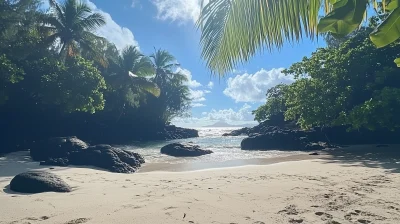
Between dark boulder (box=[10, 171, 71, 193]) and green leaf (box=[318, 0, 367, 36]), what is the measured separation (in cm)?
541

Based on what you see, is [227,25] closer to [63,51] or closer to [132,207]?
[132,207]

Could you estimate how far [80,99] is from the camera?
56.0ft

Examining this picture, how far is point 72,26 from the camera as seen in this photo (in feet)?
74.1

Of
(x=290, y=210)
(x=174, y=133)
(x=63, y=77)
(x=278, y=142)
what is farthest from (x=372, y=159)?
(x=174, y=133)

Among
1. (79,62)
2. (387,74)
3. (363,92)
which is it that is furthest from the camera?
(79,62)

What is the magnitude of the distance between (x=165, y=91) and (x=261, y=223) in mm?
37766

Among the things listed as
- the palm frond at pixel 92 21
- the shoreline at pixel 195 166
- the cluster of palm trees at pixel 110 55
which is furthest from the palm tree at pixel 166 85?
the shoreline at pixel 195 166

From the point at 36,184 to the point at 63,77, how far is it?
13.2m

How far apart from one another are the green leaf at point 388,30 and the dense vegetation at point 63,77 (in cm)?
1513

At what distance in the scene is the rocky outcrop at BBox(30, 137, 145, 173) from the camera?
10.6m

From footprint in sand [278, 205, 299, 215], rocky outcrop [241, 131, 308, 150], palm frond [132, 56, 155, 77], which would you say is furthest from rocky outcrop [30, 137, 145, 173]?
palm frond [132, 56, 155, 77]

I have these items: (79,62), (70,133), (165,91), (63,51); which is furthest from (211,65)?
(165,91)

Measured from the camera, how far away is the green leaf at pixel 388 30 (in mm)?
1202

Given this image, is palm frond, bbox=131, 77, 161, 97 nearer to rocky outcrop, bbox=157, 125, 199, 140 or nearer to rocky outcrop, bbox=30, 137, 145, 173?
rocky outcrop, bbox=157, 125, 199, 140
